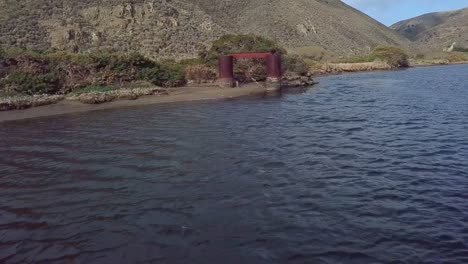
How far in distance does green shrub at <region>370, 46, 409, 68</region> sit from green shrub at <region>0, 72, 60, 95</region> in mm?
61978

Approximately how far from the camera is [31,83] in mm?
29422

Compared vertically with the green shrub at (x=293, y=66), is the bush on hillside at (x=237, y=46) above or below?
above

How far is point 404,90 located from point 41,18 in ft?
152

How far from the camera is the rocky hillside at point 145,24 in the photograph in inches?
2234

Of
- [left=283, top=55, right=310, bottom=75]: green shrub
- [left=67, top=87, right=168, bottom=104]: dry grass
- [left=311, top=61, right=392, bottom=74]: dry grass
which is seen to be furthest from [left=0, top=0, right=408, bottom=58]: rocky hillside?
[left=67, top=87, right=168, bottom=104]: dry grass

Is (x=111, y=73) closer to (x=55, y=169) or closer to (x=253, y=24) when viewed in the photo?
(x=55, y=169)

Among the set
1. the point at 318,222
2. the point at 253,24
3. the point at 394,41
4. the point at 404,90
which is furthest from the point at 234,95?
the point at 394,41

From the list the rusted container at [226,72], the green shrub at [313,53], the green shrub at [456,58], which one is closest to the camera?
the rusted container at [226,72]

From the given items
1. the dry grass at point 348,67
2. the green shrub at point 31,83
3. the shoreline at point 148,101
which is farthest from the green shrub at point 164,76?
the dry grass at point 348,67

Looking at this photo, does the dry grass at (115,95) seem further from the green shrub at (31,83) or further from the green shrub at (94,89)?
the green shrub at (31,83)

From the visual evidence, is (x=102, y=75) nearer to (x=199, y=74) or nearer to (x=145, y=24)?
(x=199, y=74)

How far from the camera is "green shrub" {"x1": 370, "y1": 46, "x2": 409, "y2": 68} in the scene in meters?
79.5

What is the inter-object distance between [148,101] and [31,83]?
7479 millimetres

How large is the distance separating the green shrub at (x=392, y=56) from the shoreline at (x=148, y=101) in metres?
47.3
